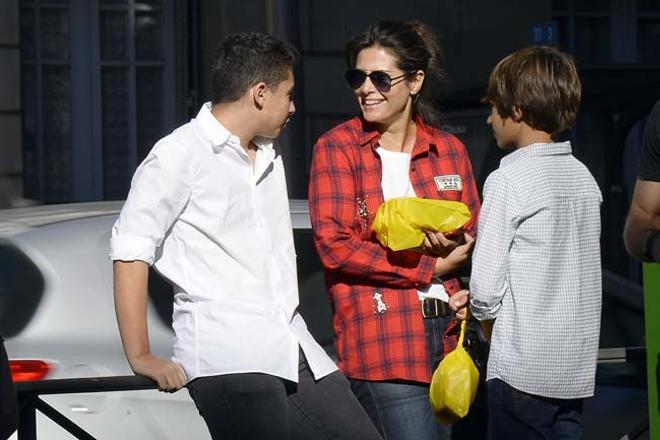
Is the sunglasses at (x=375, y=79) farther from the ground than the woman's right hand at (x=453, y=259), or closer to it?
farther from the ground

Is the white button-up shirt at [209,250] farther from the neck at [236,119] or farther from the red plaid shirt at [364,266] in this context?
the red plaid shirt at [364,266]

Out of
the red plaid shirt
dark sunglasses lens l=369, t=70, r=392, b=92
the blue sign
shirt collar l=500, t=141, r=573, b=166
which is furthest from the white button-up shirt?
the blue sign

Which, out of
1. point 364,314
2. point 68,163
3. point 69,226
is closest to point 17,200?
point 68,163

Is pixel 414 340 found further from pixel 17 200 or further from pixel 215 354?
pixel 17 200

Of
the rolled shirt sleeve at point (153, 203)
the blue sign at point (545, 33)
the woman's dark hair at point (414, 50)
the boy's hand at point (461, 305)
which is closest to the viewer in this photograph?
the rolled shirt sleeve at point (153, 203)

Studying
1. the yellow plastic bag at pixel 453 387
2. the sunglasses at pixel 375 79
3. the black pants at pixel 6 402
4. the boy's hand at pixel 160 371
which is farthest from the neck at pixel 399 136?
the black pants at pixel 6 402

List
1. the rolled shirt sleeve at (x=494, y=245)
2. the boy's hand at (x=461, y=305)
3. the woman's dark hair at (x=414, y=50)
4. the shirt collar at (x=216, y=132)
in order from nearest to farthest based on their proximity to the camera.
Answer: the shirt collar at (x=216, y=132) → the rolled shirt sleeve at (x=494, y=245) → the boy's hand at (x=461, y=305) → the woman's dark hair at (x=414, y=50)

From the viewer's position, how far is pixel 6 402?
9.17 ft

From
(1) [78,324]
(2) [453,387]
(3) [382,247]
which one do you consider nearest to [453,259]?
(3) [382,247]

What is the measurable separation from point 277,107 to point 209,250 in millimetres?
411

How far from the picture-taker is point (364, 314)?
3852 mm

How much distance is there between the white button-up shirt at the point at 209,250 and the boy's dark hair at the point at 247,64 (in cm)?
11

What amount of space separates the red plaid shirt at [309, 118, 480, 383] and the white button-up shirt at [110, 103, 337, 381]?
372 mm

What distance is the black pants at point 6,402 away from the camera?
9.12 feet
